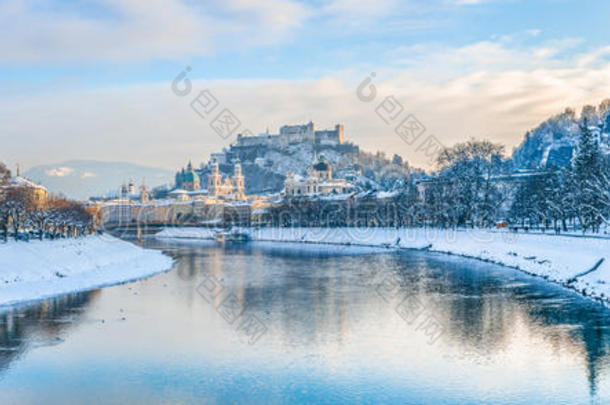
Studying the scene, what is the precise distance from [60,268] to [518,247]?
31.6 m

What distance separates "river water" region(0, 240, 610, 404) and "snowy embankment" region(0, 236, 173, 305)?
1935 mm

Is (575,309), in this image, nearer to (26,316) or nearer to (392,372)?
(392,372)

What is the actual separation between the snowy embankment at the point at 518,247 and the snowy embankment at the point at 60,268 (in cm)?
2557

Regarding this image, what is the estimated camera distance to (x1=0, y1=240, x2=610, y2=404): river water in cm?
1708

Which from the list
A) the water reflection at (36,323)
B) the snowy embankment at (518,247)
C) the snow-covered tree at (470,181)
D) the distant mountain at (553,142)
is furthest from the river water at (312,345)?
the distant mountain at (553,142)

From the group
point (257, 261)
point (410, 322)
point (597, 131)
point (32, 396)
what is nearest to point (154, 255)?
point (257, 261)

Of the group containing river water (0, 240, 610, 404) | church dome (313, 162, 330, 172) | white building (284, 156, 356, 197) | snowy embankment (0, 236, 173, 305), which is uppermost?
church dome (313, 162, 330, 172)

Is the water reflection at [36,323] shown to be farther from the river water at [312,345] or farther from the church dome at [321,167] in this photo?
the church dome at [321,167]

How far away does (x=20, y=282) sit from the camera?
33.5 metres

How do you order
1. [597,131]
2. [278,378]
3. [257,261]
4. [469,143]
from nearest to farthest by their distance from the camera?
1. [278,378]
2. [257,261]
3. [469,143]
4. [597,131]

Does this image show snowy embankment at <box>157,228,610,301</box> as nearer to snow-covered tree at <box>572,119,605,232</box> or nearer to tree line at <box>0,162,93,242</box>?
snow-covered tree at <box>572,119,605,232</box>

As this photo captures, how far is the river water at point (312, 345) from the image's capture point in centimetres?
1708

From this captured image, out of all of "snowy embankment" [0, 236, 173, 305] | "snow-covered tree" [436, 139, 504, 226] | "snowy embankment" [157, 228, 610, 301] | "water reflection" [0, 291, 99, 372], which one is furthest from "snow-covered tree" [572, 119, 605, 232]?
"water reflection" [0, 291, 99, 372]

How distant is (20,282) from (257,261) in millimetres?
26501
